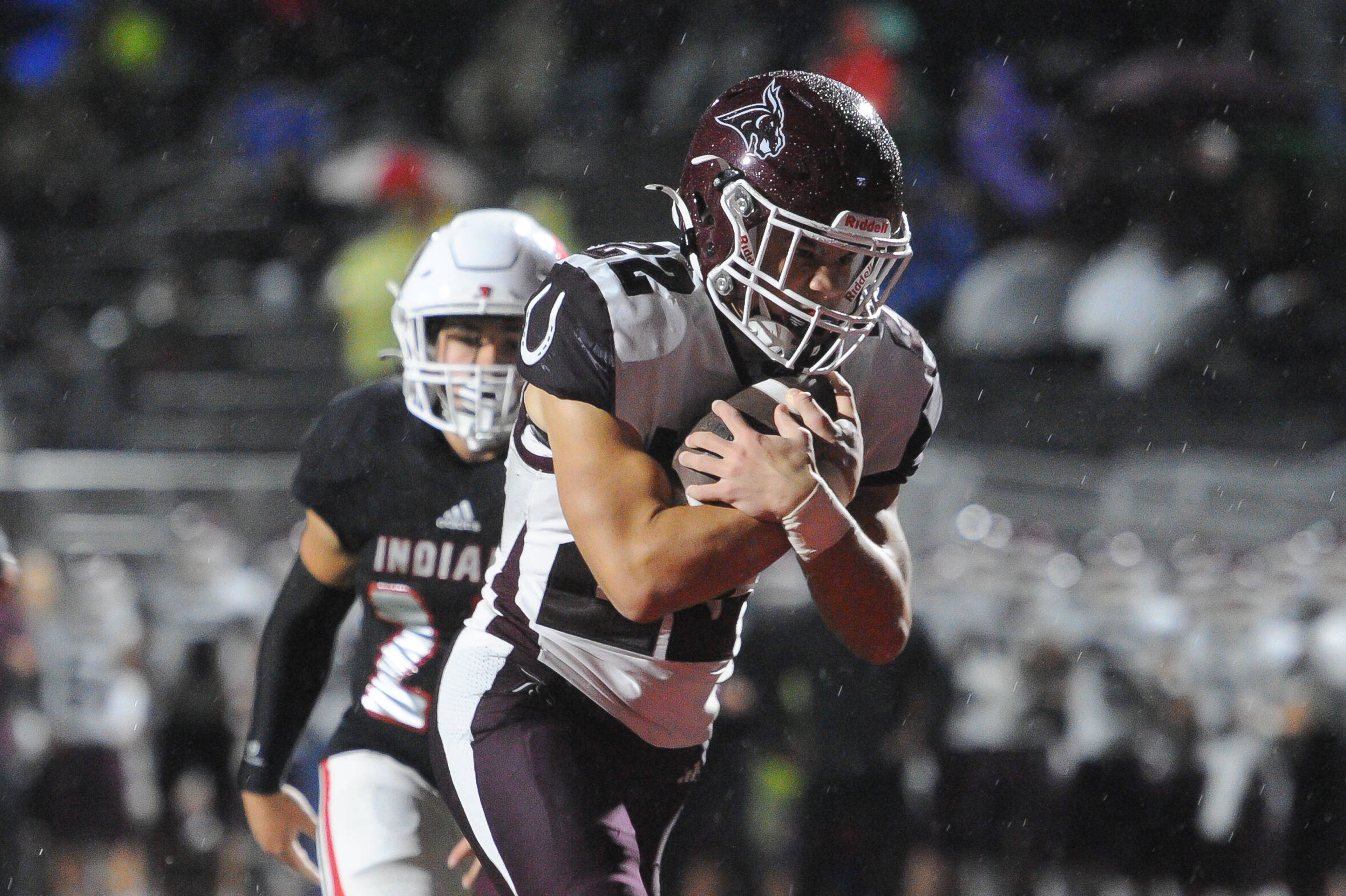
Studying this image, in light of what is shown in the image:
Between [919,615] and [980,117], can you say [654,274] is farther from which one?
[980,117]

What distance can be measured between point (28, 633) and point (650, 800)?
4.51 metres

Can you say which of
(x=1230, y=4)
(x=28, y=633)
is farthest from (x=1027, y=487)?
(x=28, y=633)

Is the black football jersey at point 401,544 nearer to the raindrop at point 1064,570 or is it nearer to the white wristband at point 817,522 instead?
the white wristband at point 817,522

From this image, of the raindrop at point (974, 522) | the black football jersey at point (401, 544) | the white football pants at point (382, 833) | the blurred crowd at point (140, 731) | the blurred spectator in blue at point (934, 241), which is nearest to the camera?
the white football pants at point (382, 833)

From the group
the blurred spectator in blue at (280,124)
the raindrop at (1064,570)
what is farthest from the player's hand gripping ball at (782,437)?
the blurred spectator in blue at (280,124)

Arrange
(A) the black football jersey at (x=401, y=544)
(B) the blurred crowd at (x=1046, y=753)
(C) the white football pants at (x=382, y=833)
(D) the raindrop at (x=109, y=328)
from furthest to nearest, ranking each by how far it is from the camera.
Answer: (D) the raindrop at (x=109, y=328) → (B) the blurred crowd at (x=1046, y=753) → (A) the black football jersey at (x=401, y=544) → (C) the white football pants at (x=382, y=833)

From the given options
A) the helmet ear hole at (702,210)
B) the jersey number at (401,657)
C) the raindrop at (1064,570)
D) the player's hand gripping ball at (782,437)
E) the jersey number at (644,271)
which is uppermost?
the helmet ear hole at (702,210)

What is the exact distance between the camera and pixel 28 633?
5762 millimetres

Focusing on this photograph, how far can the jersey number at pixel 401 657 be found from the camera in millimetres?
2594

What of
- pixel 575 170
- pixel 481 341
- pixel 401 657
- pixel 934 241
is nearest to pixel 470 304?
pixel 481 341

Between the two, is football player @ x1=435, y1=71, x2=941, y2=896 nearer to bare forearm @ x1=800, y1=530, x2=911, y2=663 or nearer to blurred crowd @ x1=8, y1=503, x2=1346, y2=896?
bare forearm @ x1=800, y1=530, x2=911, y2=663

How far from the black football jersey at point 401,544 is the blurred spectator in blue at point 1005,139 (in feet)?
17.8

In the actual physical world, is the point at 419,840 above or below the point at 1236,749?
above

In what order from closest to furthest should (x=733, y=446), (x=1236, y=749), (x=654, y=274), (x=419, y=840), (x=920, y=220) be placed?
(x=733, y=446), (x=654, y=274), (x=419, y=840), (x=1236, y=749), (x=920, y=220)
